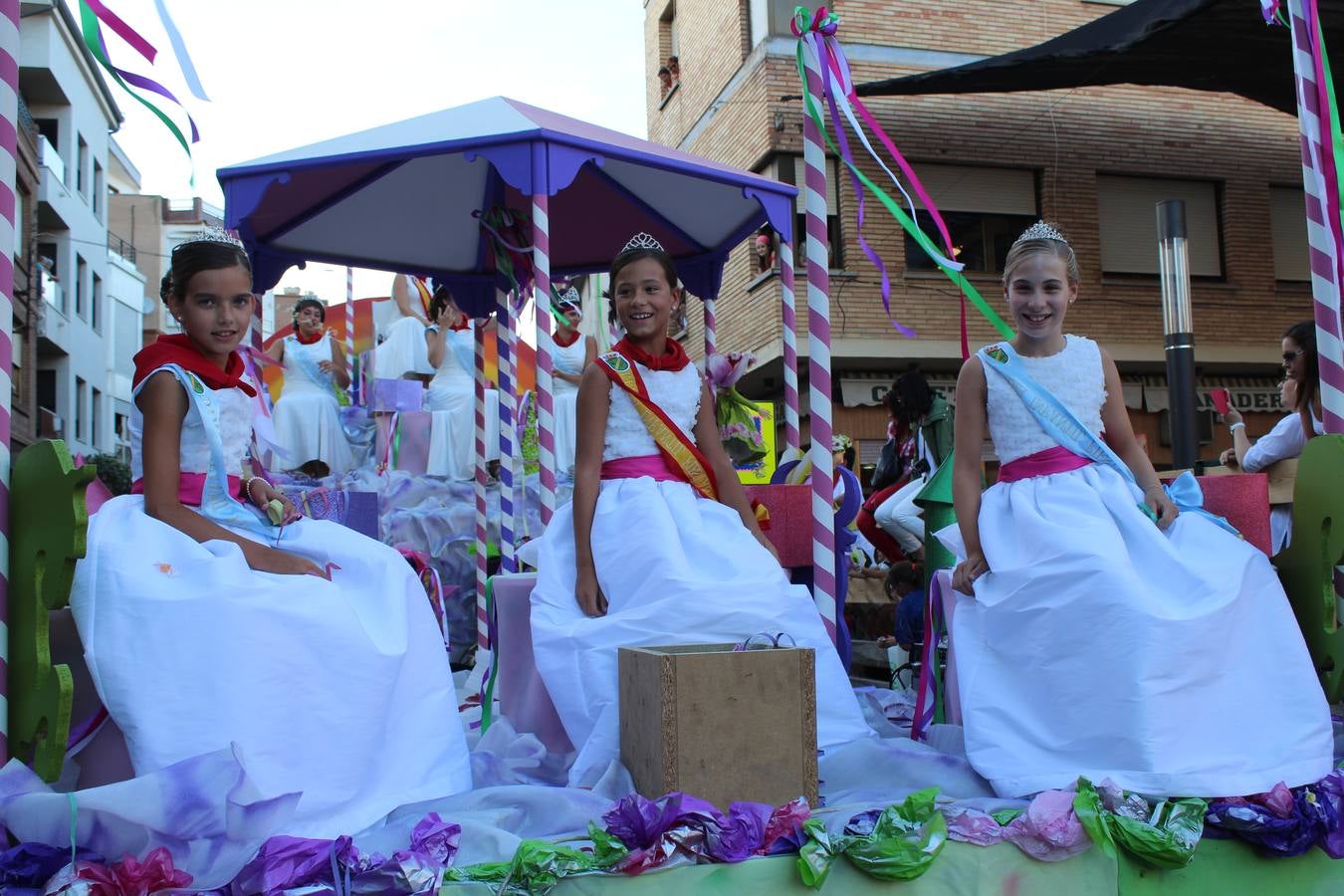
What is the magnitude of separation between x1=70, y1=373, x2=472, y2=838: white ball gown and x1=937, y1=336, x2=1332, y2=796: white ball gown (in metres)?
1.70

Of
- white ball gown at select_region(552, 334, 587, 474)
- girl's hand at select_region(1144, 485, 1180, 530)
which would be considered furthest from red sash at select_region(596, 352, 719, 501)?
white ball gown at select_region(552, 334, 587, 474)

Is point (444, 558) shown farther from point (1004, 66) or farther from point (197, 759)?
point (1004, 66)

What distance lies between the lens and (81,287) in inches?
1534

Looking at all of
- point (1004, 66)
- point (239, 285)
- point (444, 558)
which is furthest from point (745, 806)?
point (1004, 66)

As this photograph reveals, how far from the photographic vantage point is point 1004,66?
1352 cm

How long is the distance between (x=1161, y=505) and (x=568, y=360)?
23.8ft

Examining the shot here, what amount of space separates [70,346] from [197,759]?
3889 cm

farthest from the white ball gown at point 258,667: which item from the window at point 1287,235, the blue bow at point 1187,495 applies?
the window at point 1287,235

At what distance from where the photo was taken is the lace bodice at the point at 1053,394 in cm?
405

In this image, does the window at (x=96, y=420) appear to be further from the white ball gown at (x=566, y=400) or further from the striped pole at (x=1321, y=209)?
the striped pole at (x=1321, y=209)

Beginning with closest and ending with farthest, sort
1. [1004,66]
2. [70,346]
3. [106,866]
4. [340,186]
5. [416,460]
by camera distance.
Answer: [106,866]
[340,186]
[416,460]
[1004,66]
[70,346]

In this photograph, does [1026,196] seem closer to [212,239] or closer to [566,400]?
[566,400]

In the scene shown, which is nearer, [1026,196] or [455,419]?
[455,419]

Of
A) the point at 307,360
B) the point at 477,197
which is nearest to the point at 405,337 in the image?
the point at 307,360
